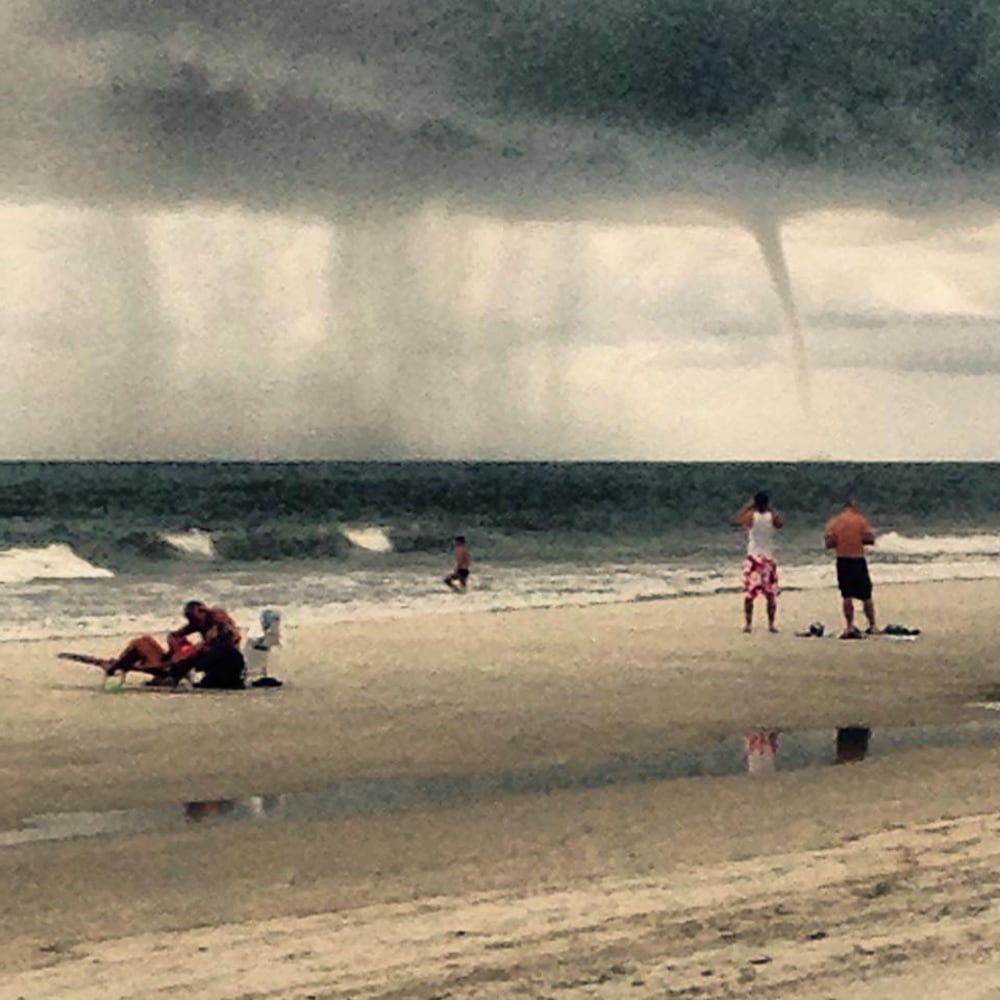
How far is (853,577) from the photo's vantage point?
22.0 metres

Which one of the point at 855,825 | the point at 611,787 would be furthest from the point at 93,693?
the point at 855,825

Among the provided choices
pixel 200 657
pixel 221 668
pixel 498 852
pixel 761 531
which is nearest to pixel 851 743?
pixel 498 852

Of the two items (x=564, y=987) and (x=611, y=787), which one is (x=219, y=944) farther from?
(x=611, y=787)

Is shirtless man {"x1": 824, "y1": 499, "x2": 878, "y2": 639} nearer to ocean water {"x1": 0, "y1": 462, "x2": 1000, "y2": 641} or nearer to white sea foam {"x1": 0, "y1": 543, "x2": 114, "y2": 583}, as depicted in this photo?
ocean water {"x1": 0, "y1": 462, "x2": 1000, "y2": 641}

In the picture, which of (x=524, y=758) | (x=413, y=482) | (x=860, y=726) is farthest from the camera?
(x=413, y=482)

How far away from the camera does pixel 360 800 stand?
11.1 meters

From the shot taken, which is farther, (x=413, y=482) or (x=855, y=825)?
(x=413, y=482)

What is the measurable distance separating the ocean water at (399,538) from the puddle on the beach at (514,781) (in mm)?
14077

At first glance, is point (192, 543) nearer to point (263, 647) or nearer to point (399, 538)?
point (399, 538)

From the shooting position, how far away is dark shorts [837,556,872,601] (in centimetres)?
2183

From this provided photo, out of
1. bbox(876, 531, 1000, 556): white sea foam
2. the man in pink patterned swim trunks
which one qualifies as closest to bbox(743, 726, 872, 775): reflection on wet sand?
the man in pink patterned swim trunks

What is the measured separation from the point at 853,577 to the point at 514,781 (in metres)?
11.2

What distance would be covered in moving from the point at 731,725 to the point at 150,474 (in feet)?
380

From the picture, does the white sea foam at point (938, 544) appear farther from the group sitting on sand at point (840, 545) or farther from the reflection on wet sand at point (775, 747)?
the reflection on wet sand at point (775, 747)
